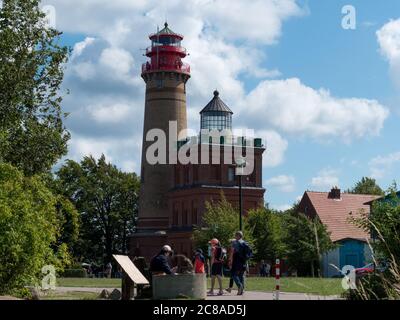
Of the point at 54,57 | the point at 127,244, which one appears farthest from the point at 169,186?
the point at 54,57

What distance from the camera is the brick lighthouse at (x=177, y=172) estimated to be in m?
70.1

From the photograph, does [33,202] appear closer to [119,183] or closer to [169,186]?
[169,186]

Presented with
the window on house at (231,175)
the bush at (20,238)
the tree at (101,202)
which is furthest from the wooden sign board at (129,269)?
the tree at (101,202)

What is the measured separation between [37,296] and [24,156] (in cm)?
1043

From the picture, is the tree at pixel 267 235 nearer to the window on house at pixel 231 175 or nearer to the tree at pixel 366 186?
the window on house at pixel 231 175

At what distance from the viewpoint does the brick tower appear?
73375 millimetres

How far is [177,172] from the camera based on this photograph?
2896 inches

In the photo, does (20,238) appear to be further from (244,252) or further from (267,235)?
(267,235)

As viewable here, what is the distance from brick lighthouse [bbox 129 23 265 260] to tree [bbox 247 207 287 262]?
8.61 meters

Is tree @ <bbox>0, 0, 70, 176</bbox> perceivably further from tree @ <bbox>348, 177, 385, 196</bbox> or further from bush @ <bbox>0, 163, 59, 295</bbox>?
tree @ <bbox>348, 177, 385, 196</bbox>

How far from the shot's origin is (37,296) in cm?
1870

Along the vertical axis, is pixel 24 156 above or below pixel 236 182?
below

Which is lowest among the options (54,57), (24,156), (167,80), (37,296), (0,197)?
(37,296)

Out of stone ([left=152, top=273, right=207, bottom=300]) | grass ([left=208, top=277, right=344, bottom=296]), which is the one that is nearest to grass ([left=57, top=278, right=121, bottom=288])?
grass ([left=208, top=277, right=344, bottom=296])
